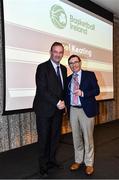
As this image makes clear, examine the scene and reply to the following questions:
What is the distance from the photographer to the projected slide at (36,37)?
3.25 meters

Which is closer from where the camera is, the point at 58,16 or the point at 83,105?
the point at 83,105

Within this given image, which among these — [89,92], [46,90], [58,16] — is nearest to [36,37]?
[58,16]

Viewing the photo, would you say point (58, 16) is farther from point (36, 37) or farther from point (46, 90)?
point (46, 90)

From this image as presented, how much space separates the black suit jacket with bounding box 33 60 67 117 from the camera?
2.44 meters

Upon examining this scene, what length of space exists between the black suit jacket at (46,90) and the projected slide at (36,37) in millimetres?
845

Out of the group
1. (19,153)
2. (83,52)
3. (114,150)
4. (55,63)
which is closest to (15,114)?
(19,153)

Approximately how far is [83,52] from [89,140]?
2.44 meters

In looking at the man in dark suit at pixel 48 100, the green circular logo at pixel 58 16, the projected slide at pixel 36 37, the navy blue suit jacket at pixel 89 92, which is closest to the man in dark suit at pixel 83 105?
the navy blue suit jacket at pixel 89 92

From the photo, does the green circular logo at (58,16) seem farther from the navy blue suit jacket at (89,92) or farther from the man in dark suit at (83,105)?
the navy blue suit jacket at (89,92)

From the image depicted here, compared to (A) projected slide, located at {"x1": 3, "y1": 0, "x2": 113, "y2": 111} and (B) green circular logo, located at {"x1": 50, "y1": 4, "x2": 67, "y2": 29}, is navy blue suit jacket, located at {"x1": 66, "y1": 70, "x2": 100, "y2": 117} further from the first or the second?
(B) green circular logo, located at {"x1": 50, "y1": 4, "x2": 67, "y2": 29}

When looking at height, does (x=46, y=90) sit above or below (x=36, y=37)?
below

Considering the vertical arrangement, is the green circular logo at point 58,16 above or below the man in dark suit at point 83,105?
above

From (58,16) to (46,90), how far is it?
1981 millimetres

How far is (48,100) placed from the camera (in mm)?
2449
